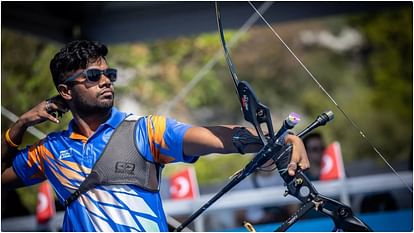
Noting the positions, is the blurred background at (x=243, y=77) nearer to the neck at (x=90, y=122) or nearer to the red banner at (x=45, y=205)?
the red banner at (x=45, y=205)

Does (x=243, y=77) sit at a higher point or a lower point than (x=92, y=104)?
higher

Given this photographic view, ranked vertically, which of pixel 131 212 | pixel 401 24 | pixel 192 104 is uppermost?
pixel 401 24

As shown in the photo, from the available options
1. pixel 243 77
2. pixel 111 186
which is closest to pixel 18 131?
pixel 111 186

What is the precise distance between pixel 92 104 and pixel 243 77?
53.7ft

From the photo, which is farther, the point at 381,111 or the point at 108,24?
the point at 381,111

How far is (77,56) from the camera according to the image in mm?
3008

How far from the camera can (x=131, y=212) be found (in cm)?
291

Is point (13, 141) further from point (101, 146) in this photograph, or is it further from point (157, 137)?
point (157, 137)

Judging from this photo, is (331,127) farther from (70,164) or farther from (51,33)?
(70,164)

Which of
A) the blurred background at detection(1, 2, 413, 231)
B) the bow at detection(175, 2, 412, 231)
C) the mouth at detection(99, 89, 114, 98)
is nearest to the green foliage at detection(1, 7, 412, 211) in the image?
the blurred background at detection(1, 2, 413, 231)

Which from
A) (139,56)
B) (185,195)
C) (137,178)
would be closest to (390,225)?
(185,195)

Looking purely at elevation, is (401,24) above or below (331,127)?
above

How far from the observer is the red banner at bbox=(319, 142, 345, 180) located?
249 inches

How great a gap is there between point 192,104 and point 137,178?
11.4 meters
